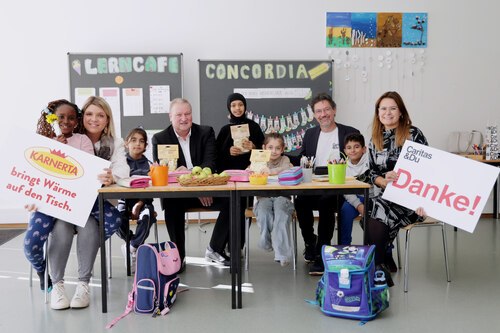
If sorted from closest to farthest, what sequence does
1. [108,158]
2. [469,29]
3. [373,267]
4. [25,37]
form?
[373,267]
[108,158]
[25,37]
[469,29]

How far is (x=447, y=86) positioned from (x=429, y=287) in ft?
10.4

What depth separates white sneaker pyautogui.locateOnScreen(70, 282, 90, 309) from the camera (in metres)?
2.79

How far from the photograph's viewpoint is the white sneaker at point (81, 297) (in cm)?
279

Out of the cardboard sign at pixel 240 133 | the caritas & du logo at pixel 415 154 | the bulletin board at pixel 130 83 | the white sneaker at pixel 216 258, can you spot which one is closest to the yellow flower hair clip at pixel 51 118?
the cardboard sign at pixel 240 133

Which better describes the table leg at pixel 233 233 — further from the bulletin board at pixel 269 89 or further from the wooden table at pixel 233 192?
the bulletin board at pixel 269 89

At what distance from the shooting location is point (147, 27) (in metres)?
5.29

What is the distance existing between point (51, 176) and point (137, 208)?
3.04 feet

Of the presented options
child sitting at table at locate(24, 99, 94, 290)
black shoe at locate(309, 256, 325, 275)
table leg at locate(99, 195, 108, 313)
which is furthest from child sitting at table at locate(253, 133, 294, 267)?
child sitting at table at locate(24, 99, 94, 290)

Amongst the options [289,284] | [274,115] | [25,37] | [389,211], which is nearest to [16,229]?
[25,37]

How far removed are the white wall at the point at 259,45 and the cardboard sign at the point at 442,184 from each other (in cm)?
265

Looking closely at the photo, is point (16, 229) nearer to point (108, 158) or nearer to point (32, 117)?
point (32, 117)

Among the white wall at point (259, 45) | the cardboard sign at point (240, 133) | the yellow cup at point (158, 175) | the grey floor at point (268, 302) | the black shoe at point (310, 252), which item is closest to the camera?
the grey floor at point (268, 302)

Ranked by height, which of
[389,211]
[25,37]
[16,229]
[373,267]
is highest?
[25,37]

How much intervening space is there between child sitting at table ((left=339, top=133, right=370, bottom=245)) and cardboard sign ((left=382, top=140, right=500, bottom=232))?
0.46 m
